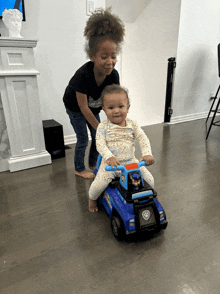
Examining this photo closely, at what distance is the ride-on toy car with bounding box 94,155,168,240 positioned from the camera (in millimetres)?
983

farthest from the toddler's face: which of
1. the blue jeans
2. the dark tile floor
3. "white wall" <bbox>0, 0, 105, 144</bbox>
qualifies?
"white wall" <bbox>0, 0, 105, 144</bbox>

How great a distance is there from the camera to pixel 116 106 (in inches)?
44.3

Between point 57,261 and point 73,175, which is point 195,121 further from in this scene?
point 57,261

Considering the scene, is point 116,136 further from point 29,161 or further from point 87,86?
point 29,161

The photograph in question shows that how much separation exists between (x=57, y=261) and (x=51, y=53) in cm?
187

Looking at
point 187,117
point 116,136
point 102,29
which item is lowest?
point 187,117

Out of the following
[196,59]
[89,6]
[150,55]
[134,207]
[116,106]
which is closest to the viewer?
[134,207]

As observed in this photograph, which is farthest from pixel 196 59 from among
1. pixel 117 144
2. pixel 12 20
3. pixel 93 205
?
pixel 93 205

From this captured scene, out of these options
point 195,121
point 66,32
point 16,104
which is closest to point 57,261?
point 16,104

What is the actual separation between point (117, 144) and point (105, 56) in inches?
19.7

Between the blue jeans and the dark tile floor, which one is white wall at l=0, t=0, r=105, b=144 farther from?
the dark tile floor

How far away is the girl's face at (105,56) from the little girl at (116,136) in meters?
0.17

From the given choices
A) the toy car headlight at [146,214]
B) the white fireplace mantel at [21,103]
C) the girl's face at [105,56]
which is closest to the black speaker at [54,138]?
the white fireplace mantel at [21,103]

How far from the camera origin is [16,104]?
67.1 inches
